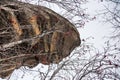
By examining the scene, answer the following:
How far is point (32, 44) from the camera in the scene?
45.4ft

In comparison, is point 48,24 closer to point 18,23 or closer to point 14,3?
point 18,23

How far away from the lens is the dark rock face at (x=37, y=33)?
12.4m

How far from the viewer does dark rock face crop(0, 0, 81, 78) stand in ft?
40.7

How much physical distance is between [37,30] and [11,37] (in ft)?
5.32

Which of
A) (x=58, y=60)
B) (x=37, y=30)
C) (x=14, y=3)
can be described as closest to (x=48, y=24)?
(x=37, y=30)

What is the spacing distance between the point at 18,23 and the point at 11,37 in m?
1.07

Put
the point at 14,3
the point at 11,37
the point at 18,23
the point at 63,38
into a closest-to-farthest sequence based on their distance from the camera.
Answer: the point at 14,3, the point at 11,37, the point at 18,23, the point at 63,38

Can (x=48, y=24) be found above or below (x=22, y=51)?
above

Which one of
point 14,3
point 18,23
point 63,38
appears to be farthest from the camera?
point 63,38

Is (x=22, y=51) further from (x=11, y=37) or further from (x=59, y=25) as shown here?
(x=59, y=25)

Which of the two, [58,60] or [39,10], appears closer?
[39,10]

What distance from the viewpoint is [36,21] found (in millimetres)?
13883

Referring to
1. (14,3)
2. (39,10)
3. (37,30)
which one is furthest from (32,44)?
(14,3)

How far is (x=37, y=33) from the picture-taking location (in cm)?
1383
